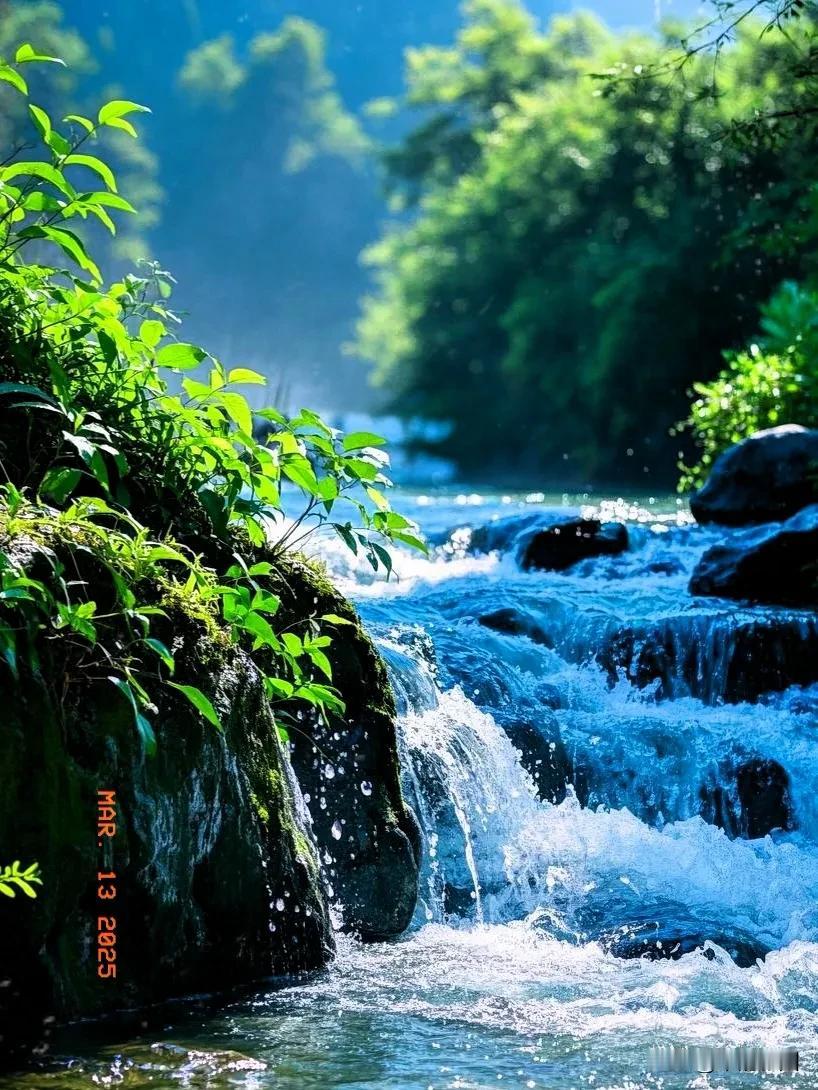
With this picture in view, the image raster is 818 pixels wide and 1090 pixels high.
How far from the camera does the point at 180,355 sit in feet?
11.8

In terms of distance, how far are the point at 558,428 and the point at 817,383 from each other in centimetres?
1772

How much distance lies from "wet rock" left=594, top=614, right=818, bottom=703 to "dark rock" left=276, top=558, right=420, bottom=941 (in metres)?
3.77

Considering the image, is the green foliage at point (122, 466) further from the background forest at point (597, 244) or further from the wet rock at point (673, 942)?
the background forest at point (597, 244)

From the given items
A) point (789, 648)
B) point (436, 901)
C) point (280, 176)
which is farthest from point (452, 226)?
point (280, 176)

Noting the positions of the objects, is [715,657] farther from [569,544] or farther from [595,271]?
[595,271]

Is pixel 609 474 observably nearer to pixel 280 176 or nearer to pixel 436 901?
pixel 436 901

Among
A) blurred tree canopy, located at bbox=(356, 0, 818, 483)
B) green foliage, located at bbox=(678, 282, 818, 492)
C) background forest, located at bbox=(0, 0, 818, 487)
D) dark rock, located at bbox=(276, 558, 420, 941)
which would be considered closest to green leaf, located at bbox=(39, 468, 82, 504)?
dark rock, located at bbox=(276, 558, 420, 941)

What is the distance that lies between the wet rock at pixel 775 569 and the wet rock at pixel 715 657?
73cm

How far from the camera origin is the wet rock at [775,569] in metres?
9.05

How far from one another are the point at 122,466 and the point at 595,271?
26058 mm

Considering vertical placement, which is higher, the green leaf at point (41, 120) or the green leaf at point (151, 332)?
the green leaf at point (41, 120)

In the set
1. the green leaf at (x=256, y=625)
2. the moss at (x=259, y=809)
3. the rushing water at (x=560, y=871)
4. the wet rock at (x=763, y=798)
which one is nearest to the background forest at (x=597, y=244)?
the rushing water at (x=560, y=871)

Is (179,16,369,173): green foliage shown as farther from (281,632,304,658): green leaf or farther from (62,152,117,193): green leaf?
(281,632,304,658): green leaf

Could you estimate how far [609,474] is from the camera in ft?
92.3
